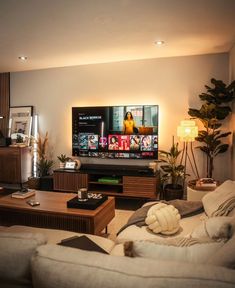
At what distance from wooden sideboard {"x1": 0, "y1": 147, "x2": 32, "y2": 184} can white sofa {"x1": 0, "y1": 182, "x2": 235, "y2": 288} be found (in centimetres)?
368

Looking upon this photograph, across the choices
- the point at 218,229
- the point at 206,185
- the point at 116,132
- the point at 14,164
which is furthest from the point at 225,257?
the point at 14,164

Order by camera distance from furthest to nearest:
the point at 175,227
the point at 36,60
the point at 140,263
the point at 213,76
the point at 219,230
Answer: the point at 36,60, the point at 213,76, the point at 175,227, the point at 219,230, the point at 140,263

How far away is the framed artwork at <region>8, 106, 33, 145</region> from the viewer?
4.85m

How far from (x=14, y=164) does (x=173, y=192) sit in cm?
298

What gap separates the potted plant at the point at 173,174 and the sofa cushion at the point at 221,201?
53.7 inches

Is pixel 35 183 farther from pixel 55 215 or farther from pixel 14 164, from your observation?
pixel 55 215

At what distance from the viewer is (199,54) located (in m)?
3.83

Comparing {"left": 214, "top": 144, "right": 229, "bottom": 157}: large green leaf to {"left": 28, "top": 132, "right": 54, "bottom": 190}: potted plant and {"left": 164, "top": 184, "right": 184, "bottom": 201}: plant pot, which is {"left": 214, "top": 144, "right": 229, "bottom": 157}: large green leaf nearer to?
{"left": 164, "top": 184, "right": 184, "bottom": 201}: plant pot

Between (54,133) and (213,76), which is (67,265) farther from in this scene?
(54,133)

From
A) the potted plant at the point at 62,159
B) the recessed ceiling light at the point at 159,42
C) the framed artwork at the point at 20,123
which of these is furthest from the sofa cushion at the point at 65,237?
the framed artwork at the point at 20,123

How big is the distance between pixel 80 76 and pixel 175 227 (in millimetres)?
3449

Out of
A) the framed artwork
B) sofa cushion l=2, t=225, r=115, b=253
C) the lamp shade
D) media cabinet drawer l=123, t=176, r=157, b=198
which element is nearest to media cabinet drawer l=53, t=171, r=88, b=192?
media cabinet drawer l=123, t=176, r=157, b=198

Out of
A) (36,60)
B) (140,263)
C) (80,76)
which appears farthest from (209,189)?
(36,60)

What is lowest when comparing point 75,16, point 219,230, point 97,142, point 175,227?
point 175,227
